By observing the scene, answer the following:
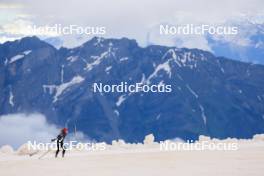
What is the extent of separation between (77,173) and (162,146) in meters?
18.2

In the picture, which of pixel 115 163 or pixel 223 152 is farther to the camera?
pixel 223 152

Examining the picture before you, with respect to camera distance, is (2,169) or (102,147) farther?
(102,147)

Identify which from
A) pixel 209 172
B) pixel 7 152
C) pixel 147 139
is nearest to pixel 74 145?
pixel 7 152

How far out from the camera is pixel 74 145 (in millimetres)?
45000

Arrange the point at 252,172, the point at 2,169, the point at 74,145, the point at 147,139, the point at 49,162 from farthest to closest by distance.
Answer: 1. the point at 147,139
2. the point at 74,145
3. the point at 49,162
4. the point at 2,169
5. the point at 252,172

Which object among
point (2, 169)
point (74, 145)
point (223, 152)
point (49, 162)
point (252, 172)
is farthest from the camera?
point (74, 145)

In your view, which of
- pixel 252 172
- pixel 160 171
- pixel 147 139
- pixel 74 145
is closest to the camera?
pixel 252 172

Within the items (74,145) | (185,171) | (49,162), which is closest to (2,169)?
(49,162)

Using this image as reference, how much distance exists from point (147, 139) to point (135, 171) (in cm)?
2575

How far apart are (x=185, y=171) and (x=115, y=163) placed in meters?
6.53

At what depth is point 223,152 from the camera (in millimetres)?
36688

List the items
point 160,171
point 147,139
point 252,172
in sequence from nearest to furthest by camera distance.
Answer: point 252,172 < point 160,171 < point 147,139

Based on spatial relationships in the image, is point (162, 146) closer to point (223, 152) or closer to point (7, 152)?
point (223, 152)

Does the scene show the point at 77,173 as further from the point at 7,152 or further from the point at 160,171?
the point at 7,152
